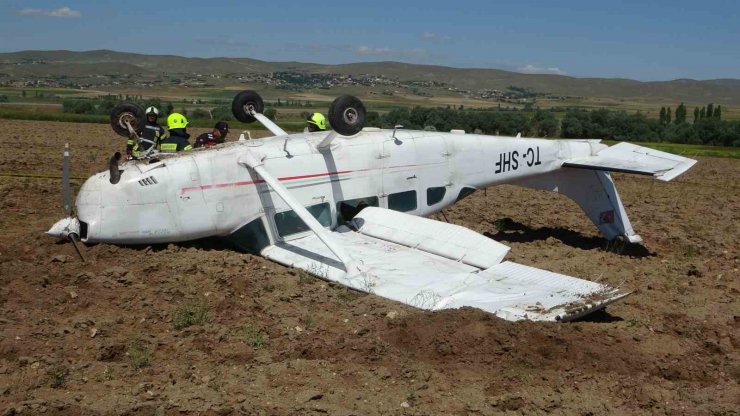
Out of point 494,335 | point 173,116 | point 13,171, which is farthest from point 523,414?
point 13,171

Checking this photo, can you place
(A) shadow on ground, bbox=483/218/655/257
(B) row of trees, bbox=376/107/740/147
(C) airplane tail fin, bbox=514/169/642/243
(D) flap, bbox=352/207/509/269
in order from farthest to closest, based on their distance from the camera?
(B) row of trees, bbox=376/107/740/147, (C) airplane tail fin, bbox=514/169/642/243, (A) shadow on ground, bbox=483/218/655/257, (D) flap, bbox=352/207/509/269

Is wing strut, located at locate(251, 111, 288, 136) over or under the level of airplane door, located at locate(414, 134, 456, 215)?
over

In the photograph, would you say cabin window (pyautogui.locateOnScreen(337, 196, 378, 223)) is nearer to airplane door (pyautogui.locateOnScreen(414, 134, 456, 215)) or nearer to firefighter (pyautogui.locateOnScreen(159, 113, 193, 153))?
airplane door (pyautogui.locateOnScreen(414, 134, 456, 215))

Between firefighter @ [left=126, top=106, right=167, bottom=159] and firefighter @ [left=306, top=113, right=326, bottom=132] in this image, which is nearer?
firefighter @ [left=126, top=106, right=167, bottom=159]

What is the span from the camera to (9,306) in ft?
30.2

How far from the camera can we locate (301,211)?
1198 cm

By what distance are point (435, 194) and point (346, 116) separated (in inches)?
112

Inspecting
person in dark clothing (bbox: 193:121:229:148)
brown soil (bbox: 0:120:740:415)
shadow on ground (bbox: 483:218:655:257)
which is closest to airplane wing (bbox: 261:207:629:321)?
brown soil (bbox: 0:120:740:415)

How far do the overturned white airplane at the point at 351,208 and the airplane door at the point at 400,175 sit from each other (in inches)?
0.8

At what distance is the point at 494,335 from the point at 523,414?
1.60 m

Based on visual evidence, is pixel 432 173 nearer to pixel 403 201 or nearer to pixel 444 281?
pixel 403 201

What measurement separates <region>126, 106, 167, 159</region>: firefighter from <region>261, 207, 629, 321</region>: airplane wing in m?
3.04

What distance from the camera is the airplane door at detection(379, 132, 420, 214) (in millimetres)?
14500

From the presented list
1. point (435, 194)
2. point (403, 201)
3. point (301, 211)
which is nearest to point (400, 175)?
point (403, 201)
